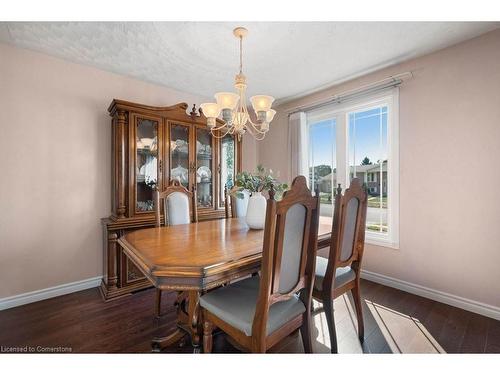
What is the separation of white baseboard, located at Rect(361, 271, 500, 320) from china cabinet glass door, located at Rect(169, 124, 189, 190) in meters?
2.47

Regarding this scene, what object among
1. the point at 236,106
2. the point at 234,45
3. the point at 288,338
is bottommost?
the point at 288,338

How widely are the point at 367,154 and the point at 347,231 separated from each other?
1.62 meters

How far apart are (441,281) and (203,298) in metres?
2.25

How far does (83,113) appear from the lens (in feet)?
8.09

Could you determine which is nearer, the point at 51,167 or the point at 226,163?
the point at 51,167

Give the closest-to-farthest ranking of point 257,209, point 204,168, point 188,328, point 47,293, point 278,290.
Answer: point 278,290, point 188,328, point 257,209, point 47,293, point 204,168

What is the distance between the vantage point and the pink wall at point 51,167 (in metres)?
2.11

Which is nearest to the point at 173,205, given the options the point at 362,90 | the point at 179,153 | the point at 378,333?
the point at 179,153

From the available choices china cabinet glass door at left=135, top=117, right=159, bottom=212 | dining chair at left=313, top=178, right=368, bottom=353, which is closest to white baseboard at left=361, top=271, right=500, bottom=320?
dining chair at left=313, top=178, right=368, bottom=353

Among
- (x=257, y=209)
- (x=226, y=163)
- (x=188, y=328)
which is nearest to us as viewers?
(x=188, y=328)

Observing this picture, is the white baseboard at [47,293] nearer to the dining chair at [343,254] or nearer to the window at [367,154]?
the dining chair at [343,254]

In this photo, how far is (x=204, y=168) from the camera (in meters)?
3.08

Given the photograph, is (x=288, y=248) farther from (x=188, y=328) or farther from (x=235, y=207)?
(x=235, y=207)
